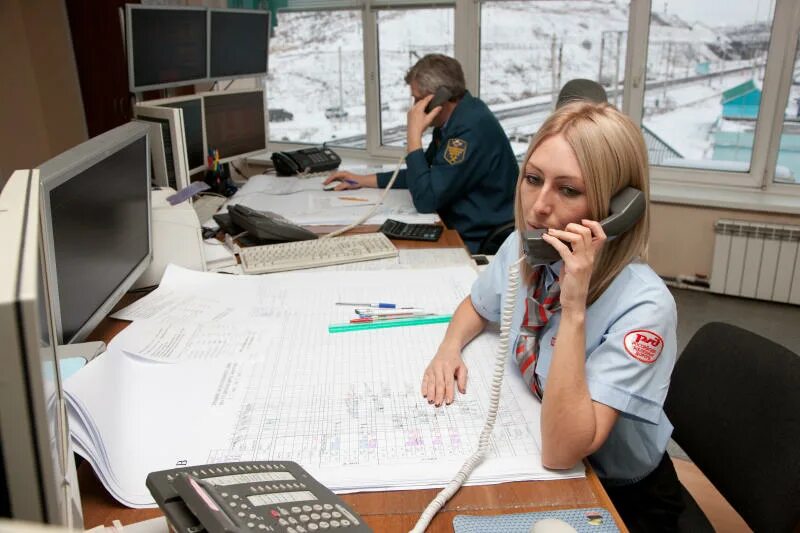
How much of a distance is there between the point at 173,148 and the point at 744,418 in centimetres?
160

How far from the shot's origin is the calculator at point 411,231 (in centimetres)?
192

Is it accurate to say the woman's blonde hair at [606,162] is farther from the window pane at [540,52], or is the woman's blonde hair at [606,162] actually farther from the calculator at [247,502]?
the window pane at [540,52]

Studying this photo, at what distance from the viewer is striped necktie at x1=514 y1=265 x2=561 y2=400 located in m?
1.08

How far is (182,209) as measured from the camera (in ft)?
5.21

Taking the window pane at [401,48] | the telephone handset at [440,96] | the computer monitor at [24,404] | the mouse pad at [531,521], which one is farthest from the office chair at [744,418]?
the window pane at [401,48]

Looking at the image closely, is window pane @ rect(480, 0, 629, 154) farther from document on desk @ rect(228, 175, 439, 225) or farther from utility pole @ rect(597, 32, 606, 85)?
document on desk @ rect(228, 175, 439, 225)

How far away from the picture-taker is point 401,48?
12.5 feet

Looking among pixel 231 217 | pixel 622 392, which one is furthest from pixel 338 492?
pixel 231 217

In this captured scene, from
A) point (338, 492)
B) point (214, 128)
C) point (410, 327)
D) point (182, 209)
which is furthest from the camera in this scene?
point (214, 128)

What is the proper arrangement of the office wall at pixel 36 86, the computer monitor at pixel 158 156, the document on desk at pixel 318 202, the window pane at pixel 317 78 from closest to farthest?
1. the computer monitor at pixel 158 156
2. the document on desk at pixel 318 202
3. the office wall at pixel 36 86
4. the window pane at pixel 317 78

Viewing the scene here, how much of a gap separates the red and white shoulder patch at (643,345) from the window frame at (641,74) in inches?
73.5

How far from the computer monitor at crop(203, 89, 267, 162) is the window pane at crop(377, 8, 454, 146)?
1.12 metres

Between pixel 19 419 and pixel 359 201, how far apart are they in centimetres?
205

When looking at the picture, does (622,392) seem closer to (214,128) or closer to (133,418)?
(133,418)
